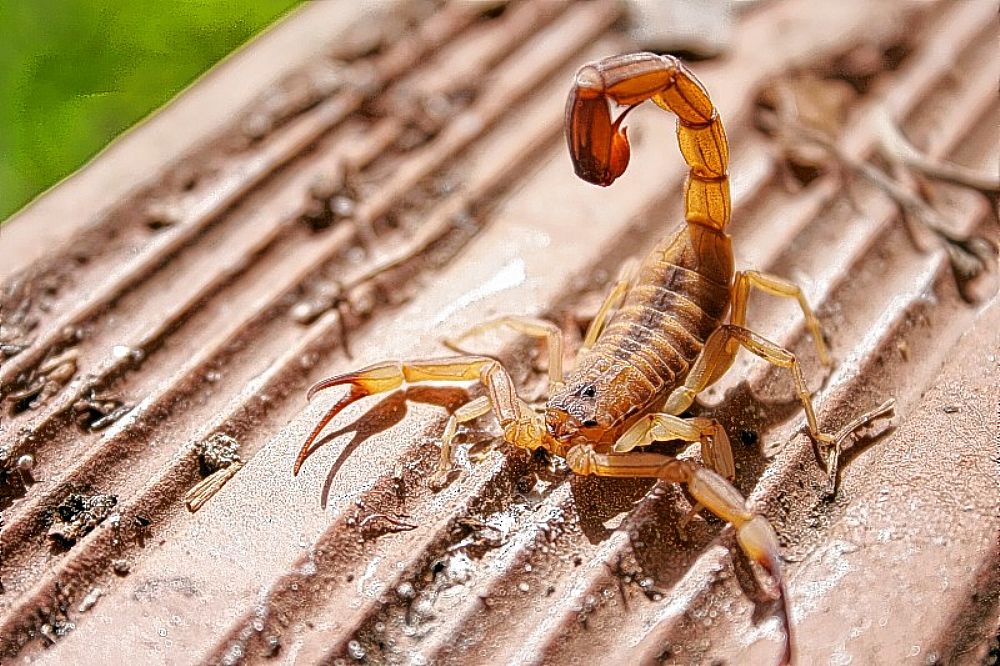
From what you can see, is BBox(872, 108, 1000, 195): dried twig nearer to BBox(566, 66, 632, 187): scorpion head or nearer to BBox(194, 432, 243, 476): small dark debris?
BBox(566, 66, 632, 187): scorpion head

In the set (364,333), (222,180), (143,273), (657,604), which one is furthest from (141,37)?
(657,604)

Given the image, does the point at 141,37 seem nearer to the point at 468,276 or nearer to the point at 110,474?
the point at 468,276

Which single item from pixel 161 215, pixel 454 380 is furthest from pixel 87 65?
pixel 454 380

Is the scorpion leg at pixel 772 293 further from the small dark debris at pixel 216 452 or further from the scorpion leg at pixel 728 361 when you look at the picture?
the small dark debris at pixel 216 452


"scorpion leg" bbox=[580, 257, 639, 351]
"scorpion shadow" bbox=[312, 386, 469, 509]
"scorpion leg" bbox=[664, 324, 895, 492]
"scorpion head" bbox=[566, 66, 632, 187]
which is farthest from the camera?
"scorpion leg" bbox=[580, 257, 639, 351]

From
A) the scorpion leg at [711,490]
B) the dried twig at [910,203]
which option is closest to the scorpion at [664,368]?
the scorpion leg at [711,490]

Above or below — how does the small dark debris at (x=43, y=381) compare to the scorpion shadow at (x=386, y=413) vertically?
above

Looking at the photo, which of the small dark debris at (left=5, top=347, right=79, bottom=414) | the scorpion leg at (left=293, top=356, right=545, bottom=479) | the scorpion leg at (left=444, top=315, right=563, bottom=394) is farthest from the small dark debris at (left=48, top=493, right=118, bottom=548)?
the scorpion leg at (left=444, top=315, right=563, bottom=394)
